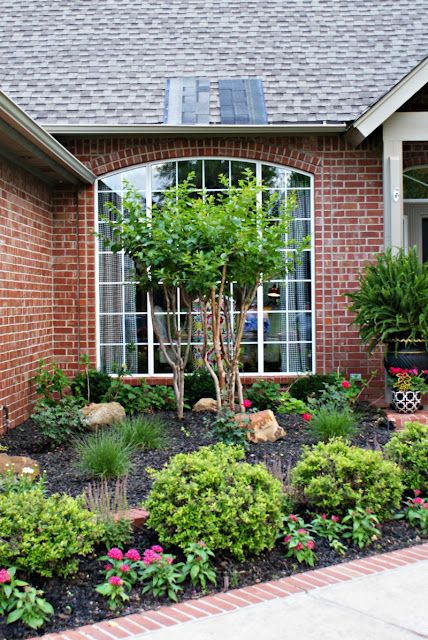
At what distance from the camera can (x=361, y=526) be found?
16.6 feet

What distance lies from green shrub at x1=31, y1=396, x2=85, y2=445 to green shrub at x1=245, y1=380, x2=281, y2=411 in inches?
88.5

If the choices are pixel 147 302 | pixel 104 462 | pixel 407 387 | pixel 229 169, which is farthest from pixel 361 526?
pixel 229 169

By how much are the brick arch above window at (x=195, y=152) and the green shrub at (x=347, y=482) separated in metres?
5.49

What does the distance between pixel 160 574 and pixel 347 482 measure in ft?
5.30

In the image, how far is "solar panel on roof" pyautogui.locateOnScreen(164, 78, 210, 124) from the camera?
9.88m

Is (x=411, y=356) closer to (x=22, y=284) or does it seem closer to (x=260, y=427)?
(x=260, y=427)

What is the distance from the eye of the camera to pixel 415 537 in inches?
205

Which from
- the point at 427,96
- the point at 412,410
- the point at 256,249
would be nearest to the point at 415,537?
the point at 256,249

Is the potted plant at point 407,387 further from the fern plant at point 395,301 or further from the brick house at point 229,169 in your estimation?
the brick house at point 229,169

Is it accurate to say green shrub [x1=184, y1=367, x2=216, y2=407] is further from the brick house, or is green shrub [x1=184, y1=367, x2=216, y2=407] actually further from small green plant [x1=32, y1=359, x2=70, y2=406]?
small green plant [x1=32, y1=359, x2=70, y2=406]

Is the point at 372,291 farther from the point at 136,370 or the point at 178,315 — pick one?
the point at 136,370

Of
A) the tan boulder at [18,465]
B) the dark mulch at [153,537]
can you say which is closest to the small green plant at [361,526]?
the dark mulch at [153,537]

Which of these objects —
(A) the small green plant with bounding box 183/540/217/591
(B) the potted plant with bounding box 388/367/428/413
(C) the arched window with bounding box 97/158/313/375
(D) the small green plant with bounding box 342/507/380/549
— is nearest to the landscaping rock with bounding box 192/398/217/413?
(C) the arched window with bounding box 97/158/313/375

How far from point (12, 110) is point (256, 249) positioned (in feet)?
8.06
